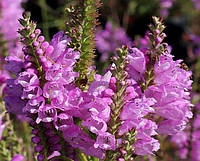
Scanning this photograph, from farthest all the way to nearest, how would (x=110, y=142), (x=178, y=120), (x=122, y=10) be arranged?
(x=122, y=10) → (x=178, y=120) → (x=110, y=142)

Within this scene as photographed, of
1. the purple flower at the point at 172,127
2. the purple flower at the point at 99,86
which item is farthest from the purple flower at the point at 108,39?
the purple flower at the point at 99,86

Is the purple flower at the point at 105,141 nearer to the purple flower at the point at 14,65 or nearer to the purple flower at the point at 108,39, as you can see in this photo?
→ the purple flower at the point at 14,65

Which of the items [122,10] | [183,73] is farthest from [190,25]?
[183,73]

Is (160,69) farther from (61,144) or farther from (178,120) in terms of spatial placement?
(61,144)

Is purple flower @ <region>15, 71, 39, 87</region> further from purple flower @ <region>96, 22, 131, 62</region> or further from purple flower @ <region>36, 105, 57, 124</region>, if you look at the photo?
purple flower @ <region>96, 22, 131, 62</region>

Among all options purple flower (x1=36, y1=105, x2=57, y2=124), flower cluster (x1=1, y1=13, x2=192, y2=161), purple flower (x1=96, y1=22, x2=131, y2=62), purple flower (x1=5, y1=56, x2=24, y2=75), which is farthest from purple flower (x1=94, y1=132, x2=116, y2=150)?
purple flower (x1=96, y1=22, x2=131, y2=62)

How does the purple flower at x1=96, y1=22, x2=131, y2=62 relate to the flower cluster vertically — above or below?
above

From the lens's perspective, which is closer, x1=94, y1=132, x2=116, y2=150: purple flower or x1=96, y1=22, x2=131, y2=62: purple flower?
x1=94, y1=132, x2=116, y2=150: purple flower

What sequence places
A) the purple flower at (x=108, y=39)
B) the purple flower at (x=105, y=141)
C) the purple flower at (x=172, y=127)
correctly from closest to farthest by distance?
the purple flower at (x=105, y=141) < the purple flower at (x=172, y=127) < the purple flower at (x=108, y=39)

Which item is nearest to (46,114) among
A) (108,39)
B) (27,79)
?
(27,79)
